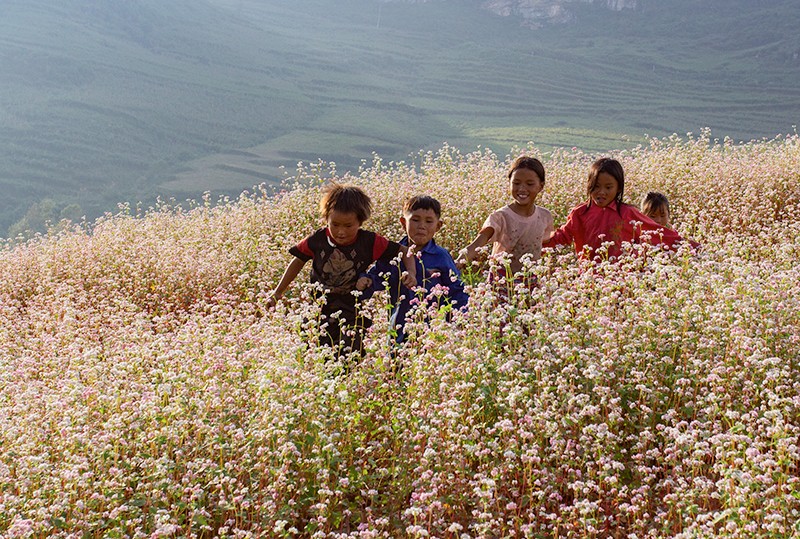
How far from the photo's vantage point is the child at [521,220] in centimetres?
631

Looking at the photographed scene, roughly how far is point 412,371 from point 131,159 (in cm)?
8231

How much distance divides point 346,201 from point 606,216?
245 cm

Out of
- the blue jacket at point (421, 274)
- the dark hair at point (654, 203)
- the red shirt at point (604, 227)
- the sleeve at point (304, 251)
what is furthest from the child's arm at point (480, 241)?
the dark hair at point (654, 203)

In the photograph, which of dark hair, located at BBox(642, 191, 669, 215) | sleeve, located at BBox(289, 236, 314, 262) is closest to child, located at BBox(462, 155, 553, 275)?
sleeve, located at BBox(289, 236, 314, 262)

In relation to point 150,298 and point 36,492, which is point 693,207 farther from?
point 36,492

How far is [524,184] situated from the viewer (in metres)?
6.34

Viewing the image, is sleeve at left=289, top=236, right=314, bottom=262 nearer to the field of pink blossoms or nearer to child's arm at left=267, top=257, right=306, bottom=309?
child's arm at left=267, top=257, right=306, bottom=309

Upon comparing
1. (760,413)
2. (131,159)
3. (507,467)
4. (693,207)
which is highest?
(693,207)

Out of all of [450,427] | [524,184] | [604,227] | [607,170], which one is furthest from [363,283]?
[607,170]

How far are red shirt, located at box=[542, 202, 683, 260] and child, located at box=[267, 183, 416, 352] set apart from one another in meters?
1.88

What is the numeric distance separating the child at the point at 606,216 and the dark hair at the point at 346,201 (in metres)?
2.03

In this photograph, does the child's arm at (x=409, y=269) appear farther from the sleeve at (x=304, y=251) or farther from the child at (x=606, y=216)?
the child at (x=606, y=216)

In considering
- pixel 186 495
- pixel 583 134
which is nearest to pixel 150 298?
pixel 186 495

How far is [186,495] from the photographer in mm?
3373
